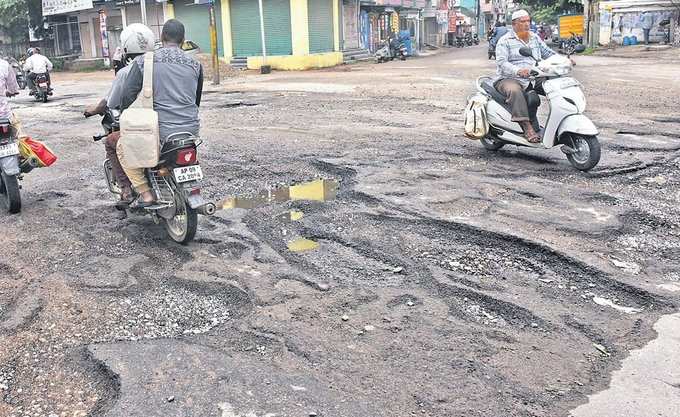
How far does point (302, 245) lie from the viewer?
4.96 meters

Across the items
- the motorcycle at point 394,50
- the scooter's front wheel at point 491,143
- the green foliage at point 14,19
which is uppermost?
the green foliage at point 14,19

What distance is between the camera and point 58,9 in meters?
37.2

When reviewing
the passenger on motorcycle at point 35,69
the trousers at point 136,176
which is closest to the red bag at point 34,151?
the trousers at point 136,176

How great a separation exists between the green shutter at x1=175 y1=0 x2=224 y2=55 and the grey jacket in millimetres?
27559

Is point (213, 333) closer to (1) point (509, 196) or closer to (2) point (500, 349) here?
(2) point (500, 349)

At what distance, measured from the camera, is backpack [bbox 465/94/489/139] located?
7824mm

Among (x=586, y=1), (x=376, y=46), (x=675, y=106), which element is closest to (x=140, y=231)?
(x=675, y=106)

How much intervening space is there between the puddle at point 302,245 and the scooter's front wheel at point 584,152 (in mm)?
3368

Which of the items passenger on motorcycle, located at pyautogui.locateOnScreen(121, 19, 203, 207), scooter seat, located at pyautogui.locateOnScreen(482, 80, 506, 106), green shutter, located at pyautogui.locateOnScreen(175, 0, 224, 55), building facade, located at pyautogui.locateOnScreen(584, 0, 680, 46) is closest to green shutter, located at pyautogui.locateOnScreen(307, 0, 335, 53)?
green shutter, located at pyautogui.locateOnScreen(175, 0, 224, 55)

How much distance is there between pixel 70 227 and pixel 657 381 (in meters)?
4.60

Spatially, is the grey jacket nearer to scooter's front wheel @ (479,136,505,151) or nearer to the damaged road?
the damaged road

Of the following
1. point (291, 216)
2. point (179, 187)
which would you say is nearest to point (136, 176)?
point (179, 187)

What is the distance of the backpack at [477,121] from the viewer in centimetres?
782

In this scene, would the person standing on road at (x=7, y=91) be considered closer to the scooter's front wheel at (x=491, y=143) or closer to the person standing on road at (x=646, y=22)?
the scooter's front wheel at (x=491, y=143)
